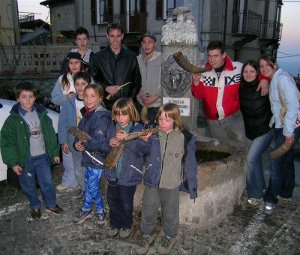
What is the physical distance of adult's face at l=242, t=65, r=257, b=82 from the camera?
3.55m

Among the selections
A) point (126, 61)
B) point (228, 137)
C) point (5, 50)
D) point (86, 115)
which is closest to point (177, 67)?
point (126, 61)

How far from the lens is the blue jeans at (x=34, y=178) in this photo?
356 cm

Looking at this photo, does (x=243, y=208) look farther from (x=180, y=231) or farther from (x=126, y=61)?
(x=126, y=61)

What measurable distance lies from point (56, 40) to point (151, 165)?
56.8 ft

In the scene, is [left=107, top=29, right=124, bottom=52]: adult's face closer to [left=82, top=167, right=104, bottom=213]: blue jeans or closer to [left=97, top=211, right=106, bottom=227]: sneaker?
[left=82, top=167, right=104, bottom=213]: blue jeans

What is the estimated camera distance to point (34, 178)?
3.65 meters

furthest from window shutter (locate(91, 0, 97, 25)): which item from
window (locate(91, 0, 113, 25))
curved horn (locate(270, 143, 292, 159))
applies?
curved horn (locate(270, 143, 292, 159))

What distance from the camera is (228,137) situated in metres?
4.20

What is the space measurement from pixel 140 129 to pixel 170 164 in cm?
44

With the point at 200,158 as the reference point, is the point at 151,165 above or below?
above

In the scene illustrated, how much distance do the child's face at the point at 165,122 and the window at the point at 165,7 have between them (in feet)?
41.7

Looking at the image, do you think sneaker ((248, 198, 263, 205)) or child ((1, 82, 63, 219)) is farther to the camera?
sneaker ((248, 198, 263, 205))

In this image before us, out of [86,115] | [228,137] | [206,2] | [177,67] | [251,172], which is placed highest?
[206,2]

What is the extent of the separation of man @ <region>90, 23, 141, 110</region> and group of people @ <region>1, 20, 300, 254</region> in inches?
0.5
